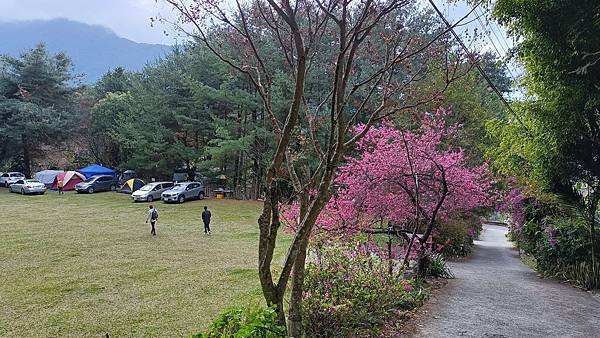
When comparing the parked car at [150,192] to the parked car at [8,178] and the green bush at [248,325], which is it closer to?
the parked car at [8,178]

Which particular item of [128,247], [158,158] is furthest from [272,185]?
[158,158]

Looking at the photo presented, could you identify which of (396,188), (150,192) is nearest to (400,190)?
(396,188)

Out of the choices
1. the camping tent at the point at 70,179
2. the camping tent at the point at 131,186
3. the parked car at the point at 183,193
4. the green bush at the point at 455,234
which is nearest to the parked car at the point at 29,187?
the camping tent at the point at 70,179

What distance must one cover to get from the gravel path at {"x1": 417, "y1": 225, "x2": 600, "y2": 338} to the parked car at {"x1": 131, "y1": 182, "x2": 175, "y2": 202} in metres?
19.3

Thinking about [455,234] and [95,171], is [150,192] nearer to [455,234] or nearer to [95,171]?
[95,171]

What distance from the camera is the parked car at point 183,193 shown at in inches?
942

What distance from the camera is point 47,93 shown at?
1294 inches

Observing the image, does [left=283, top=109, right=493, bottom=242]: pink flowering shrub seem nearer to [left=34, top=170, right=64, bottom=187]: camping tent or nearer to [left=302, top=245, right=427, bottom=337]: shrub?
[left=302, top=245, right=427, bottom=337]: shrub

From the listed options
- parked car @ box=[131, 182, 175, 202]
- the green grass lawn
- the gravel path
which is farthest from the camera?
parked car @ box=[131, 182, 175, 202]

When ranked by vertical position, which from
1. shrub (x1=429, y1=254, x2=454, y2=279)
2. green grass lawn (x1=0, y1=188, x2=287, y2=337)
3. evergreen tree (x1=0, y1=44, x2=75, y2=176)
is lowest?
green grass lawn (x1=0, y1=188, x2=287, y2=337)

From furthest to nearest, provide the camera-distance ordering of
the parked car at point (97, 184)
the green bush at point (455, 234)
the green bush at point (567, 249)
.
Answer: the parked car at point (97, 184)
the green bush at point (455, 234)
the green bush at point (567, 249)

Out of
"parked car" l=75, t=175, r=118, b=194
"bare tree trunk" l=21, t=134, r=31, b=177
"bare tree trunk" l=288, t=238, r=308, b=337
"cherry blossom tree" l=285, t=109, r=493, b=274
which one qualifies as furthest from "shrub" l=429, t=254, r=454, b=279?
"bare tree trunk" l=21, t=134, r=31, b=177

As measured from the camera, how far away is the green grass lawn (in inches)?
261

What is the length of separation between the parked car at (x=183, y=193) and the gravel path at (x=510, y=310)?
59.1 feet
